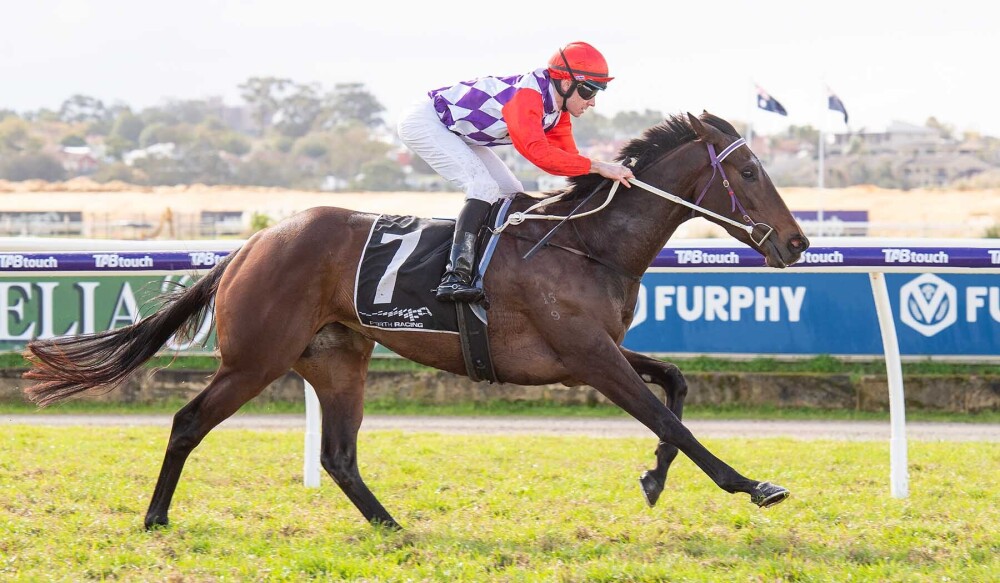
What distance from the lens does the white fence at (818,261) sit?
5.72 m

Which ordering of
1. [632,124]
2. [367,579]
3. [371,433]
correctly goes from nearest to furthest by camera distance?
[367,579] → [371,433] → [632,124]

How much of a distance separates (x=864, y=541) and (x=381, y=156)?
79.9m

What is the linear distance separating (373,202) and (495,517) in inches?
1727

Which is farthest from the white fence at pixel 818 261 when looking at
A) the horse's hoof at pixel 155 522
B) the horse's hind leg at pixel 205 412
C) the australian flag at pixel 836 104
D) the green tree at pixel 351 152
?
the green tree at pixel 351 152

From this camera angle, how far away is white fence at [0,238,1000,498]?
572cm

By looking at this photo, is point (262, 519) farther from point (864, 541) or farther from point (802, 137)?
point (802, 137)

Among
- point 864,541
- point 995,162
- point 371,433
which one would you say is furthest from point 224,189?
point 864,541

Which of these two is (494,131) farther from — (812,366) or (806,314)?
(812,366)

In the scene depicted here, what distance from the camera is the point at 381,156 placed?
83.6 meters

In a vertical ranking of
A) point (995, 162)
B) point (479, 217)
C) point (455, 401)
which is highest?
point (995, 162)

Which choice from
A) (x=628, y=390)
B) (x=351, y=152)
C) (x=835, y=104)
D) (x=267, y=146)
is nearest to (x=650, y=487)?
(x=628, y=390)

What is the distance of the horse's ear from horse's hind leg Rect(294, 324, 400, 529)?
1.76 meters

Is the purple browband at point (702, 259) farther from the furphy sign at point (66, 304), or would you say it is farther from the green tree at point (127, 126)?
the green tree at point (127, 126)

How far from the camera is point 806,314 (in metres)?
10.2
